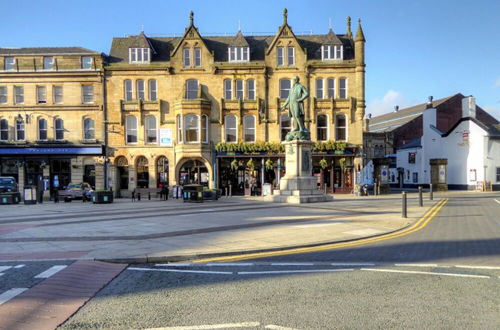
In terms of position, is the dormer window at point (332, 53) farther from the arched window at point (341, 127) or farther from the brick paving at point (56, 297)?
the brick paving at point (56, 297)

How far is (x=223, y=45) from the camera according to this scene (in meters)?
37.7

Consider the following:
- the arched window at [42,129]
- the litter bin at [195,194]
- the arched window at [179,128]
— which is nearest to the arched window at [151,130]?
the arched window at [179,128]

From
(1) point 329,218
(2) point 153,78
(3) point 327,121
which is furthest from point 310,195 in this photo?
(2) point 153,78

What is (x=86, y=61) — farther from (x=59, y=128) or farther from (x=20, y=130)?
(x=20, y=130)

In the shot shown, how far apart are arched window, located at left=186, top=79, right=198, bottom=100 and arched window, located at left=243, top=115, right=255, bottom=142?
5197mm

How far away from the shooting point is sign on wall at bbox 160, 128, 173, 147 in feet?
117

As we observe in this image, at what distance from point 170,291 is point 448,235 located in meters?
8.77

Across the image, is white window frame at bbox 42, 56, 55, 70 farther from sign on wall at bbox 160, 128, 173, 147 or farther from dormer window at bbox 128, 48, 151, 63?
sign on wall at bbox 160, 128, 173, 147

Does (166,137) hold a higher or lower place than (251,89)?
lower

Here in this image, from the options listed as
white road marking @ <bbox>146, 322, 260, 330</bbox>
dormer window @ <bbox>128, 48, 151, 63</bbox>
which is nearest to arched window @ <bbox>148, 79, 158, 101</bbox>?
dormer window @ <bbox>128, 48, 151, 63</bbox>

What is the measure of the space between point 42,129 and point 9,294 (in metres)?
34.3

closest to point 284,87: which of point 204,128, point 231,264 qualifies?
point 204,128

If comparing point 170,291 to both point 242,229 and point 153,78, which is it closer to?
point 242,229

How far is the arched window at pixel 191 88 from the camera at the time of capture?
117ft
